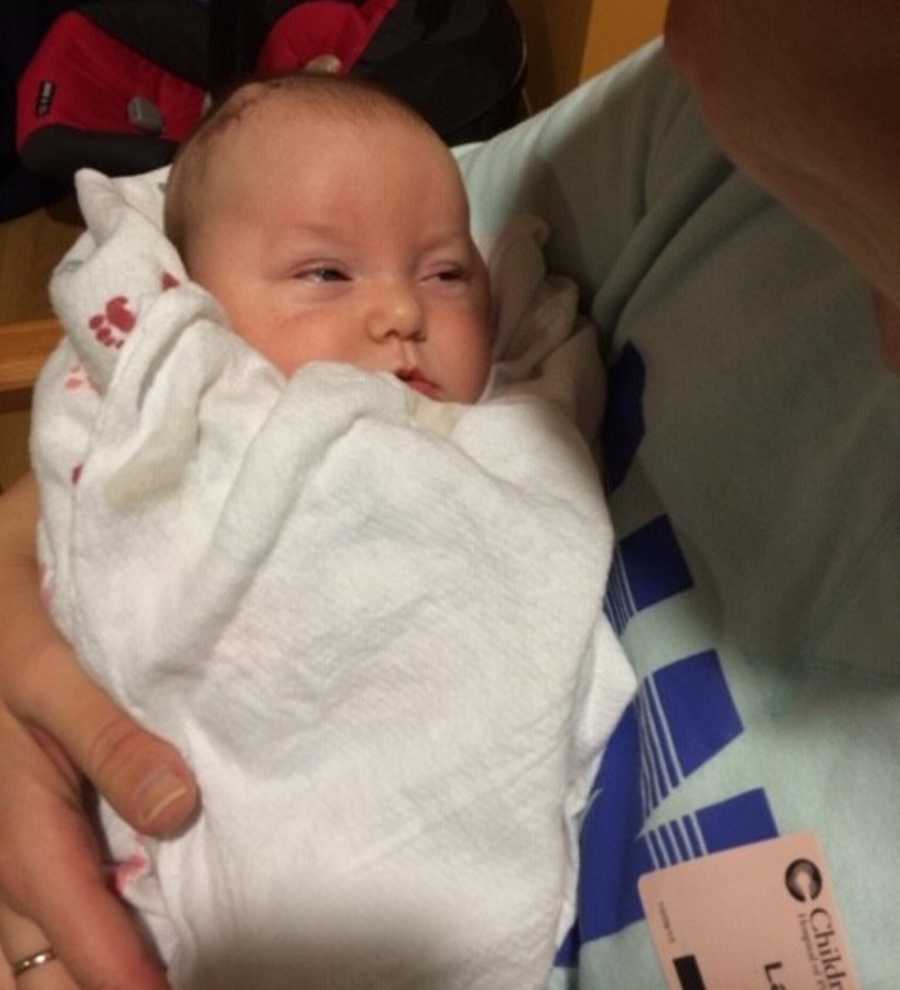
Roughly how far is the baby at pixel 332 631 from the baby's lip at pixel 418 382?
4cm

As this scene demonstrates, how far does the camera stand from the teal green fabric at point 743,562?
453 mm

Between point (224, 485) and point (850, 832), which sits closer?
point (850, 832)

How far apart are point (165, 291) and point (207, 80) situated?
1282 mm

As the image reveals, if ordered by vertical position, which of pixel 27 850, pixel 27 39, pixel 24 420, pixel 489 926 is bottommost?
pixel 489 926

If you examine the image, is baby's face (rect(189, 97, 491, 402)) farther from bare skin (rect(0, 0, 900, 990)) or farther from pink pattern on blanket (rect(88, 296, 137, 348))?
bare skin (rect(0, 0, 900, 990))

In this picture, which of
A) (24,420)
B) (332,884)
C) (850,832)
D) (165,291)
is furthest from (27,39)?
(850,832)

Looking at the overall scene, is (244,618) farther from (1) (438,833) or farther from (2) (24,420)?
(2) (24,420)

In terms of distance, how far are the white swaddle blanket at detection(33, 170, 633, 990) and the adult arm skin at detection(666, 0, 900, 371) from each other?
29cm

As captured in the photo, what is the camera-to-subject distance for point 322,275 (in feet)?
2.42

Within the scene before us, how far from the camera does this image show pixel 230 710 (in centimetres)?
60

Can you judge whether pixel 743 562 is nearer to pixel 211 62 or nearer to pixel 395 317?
pixel 395 317

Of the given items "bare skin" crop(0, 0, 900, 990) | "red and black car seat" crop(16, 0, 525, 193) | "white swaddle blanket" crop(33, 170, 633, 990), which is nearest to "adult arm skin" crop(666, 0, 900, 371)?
"bare skin" crop(0, 0, 900, 990)

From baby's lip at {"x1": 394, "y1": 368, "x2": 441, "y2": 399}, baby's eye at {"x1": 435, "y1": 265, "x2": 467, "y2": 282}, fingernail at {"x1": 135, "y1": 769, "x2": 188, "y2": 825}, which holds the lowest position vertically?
fingernail at {"x1": 135, "y1": 769, "x2": 188, "y2": 825}

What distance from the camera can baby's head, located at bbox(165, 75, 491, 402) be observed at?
717 mm
